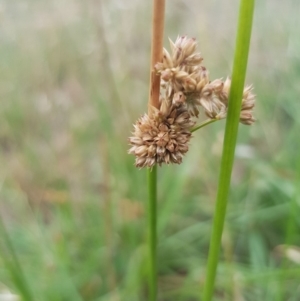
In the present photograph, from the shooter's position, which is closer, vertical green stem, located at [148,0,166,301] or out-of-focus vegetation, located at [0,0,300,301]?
vertical green stem, located at [148,0,166,301]

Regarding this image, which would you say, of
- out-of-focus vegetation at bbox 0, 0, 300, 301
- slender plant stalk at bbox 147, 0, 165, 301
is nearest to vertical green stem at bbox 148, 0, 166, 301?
slender plant stalk at bbox 147, 0, 165, 301

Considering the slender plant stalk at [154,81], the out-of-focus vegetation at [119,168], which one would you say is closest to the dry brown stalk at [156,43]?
the slender plant stalk at [154,81]

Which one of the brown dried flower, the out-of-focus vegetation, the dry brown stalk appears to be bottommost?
the out-of-focus vegetation

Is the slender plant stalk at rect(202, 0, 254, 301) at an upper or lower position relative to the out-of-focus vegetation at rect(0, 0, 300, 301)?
upper

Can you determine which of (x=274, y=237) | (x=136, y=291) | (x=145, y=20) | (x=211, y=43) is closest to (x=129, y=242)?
(x=136, y=291)

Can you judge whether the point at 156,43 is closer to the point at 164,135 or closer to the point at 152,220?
the point at 164,135

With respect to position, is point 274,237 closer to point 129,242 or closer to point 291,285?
point 291,285

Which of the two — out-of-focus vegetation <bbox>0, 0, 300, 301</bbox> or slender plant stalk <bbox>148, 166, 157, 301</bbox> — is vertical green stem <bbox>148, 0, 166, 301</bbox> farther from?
out-of-focus vegetation <bbox>0, 0, 300, 301</bbox>
